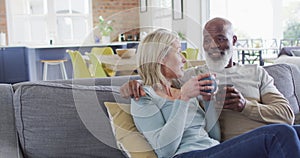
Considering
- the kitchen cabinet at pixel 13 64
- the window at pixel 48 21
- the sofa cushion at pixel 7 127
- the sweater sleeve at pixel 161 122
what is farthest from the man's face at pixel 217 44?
the window at pixel 48 21

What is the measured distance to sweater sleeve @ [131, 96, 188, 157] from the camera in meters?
1.37

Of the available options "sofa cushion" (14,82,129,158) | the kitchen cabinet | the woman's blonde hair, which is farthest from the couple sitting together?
the kitchen cabinet

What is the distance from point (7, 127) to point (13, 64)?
16.4ft

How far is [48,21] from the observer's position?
23.9ft

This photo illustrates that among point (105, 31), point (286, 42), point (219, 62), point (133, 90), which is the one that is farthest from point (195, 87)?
point (286, 42)

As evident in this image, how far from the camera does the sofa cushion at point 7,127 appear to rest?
147 centimetres

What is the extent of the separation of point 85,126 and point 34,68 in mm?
5157

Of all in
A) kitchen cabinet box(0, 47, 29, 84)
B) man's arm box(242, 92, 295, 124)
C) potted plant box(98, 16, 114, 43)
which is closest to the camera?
man's arm box(242, 92, 295, 124)

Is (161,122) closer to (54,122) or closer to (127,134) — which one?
(127,134)

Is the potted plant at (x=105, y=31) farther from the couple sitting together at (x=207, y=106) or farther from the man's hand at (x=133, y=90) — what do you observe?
the man's hand at (x=133, y=90)

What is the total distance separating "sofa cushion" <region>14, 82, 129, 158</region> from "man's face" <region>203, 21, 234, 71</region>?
23.5 inches

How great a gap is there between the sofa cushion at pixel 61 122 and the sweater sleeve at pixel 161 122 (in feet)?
0.72

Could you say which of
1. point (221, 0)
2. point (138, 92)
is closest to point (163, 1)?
point (221, 0)

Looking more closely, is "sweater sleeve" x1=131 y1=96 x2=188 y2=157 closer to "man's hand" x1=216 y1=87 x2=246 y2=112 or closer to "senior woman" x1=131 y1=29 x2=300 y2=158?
"senior woman" x1=131 y1=29 x2=300 y2=158
